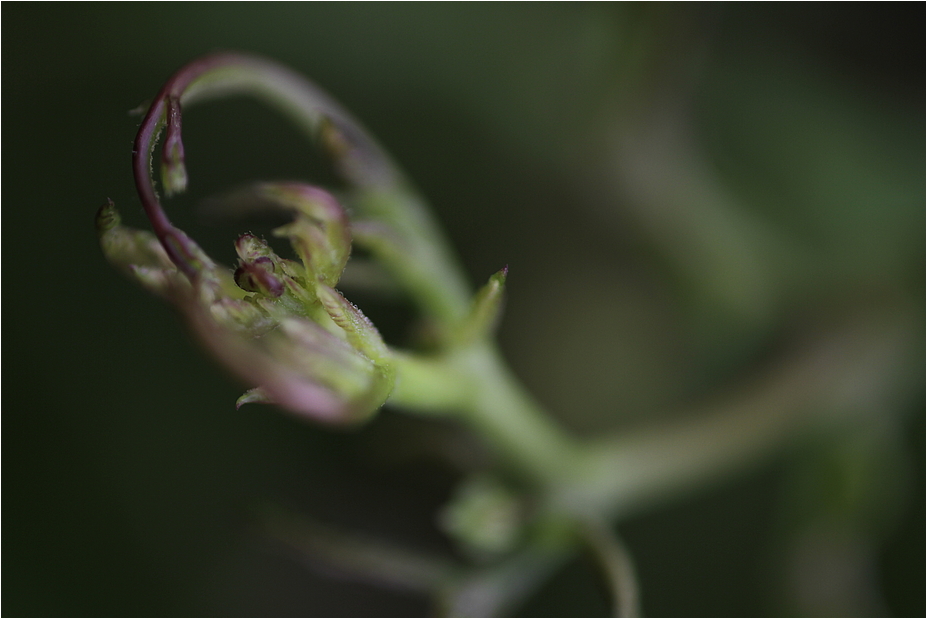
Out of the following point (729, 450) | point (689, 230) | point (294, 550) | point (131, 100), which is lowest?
point (294, 550)

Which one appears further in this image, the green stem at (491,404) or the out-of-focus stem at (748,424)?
the out-of-focus stem at (748,424)

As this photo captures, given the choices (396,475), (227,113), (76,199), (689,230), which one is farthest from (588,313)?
(76,199)

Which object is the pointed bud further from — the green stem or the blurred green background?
the blurred green background

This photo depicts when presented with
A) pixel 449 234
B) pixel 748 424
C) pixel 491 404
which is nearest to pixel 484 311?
pixel 491 404

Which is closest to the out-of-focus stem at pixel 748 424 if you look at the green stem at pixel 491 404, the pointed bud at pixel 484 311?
the green stem at pixel 491 404

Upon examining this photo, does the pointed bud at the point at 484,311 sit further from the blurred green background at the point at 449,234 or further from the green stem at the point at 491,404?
the blurred green background at the point at 449,234

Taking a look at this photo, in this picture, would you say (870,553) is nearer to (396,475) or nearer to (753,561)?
(753,561)

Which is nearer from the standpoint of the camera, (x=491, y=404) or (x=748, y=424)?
(x=491, y=404)

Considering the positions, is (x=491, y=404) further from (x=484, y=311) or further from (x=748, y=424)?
(x=748, y=424)

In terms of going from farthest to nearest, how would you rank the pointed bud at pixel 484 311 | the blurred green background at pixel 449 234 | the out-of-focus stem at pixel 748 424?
the blurred green background at pixel 449 234 → the out-of-focus stem at pixel 748 424 → the pointed bud at pixel 484 311
